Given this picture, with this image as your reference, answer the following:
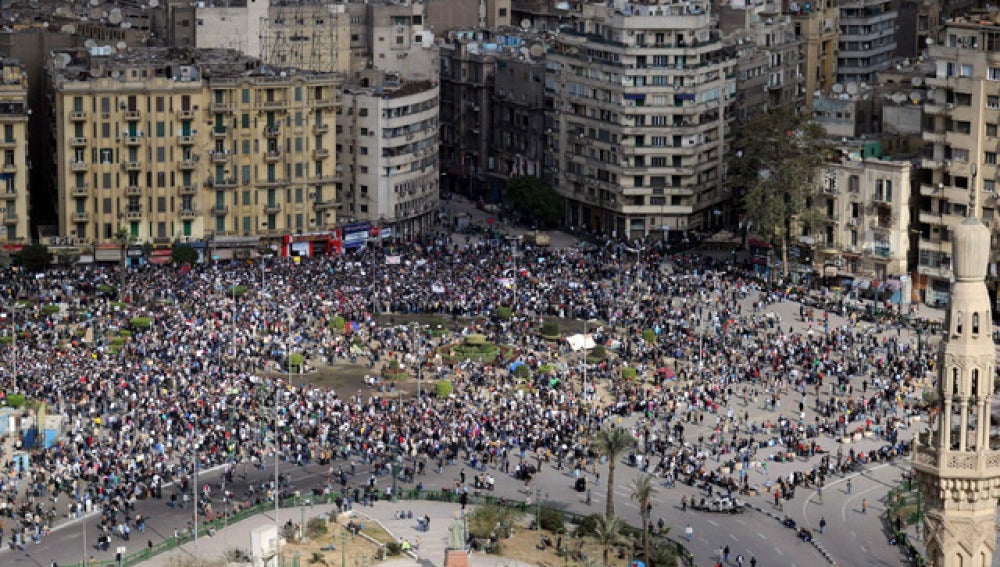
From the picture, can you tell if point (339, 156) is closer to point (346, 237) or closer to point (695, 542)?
point (346, 237)

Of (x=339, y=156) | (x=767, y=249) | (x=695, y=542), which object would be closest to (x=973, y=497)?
(x=695, y=542)

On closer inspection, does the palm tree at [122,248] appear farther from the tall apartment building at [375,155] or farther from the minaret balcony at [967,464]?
the minaret balcony at [967,464]

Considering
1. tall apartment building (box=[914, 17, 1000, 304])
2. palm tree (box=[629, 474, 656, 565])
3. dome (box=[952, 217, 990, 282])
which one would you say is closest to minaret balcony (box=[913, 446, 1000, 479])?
dome (box=[952, 217, 990, 282])

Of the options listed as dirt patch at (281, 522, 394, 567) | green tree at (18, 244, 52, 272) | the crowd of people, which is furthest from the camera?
green tree at (18, 244, 52, 272)

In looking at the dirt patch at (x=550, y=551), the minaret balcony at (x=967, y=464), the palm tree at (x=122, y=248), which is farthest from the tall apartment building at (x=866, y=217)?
the minaret balcony at (x=967, y=464)

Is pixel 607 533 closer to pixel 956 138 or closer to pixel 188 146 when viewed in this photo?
pixel 956 138

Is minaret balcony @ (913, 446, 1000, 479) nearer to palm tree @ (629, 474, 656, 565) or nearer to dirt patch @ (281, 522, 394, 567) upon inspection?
palm tree @ (629, 474, 656, 565)
